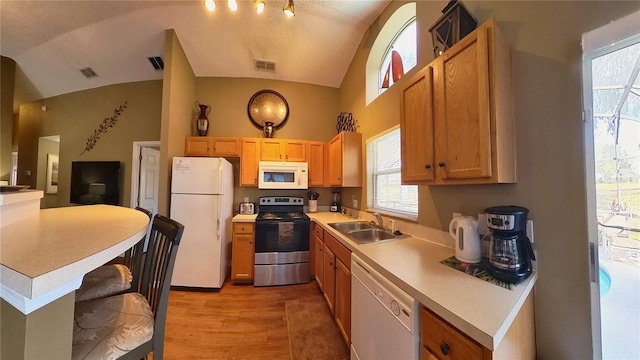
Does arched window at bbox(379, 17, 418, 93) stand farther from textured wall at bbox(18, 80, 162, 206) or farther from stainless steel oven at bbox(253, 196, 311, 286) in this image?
textured wall at bbox(18, 80, 162, 206)

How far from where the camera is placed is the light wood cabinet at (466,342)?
2.38 feet

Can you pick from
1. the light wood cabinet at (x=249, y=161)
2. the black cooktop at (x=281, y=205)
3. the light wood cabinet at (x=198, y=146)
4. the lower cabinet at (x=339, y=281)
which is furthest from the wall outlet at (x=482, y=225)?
the light wood cabinet at (x=198, y=146)

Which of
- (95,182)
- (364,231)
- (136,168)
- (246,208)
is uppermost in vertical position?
(136,168)

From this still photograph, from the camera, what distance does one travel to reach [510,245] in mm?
1021

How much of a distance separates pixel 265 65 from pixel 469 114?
3.31 m

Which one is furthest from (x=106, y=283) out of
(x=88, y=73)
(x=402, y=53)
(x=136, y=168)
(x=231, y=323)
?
(x=88, y=73)

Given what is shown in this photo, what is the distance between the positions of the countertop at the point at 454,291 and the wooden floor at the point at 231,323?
1.27m

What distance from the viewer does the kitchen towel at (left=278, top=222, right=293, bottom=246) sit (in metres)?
2.90

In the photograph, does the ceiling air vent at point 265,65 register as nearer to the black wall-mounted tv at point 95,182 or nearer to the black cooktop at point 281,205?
the black cooktop at point 281,205

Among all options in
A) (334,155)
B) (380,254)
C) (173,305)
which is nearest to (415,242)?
(380,254)

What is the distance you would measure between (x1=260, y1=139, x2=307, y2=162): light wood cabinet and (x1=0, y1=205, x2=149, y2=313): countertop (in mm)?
2498

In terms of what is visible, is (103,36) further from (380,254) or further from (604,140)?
(604,140)

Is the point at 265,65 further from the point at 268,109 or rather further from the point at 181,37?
the point at 181,37

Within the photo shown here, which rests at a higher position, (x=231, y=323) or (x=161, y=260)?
(x=161, y=260)
